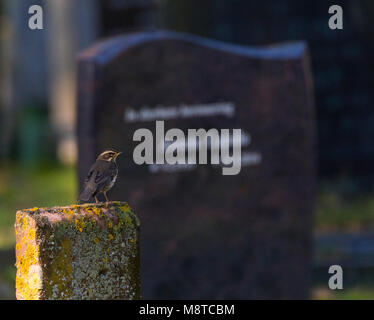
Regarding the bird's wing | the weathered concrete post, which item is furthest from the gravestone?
the weathered concrete post

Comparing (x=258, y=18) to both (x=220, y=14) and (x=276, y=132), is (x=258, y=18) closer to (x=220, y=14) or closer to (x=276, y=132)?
(x=220, y=14)

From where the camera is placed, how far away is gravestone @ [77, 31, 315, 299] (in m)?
5.63

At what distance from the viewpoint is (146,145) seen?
6.07 m

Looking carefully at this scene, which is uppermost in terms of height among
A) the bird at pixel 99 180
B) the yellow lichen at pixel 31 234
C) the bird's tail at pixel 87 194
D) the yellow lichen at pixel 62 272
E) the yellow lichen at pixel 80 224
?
the bird at pixel 99 180

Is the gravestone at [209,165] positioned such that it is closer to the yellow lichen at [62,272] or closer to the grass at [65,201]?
the grass at [65,201]

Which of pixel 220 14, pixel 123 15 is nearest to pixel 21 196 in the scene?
pixel 123 15

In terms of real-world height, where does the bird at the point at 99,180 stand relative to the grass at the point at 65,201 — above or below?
above

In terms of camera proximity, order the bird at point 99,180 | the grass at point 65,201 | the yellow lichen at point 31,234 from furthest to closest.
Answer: the grass at point 65,201
the bird at point 99,180
the yellow lichen at point 31,234

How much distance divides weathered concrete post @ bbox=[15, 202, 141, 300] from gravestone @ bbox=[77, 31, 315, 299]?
2.20 metres

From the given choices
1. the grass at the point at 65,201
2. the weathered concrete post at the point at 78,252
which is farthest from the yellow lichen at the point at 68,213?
the grass at the point at 65,201

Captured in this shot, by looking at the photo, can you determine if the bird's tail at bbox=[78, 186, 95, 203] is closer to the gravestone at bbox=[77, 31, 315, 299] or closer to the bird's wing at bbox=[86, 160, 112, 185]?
the bird's wing at bbox=[86, 160, 112, 185]

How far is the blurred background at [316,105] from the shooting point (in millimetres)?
8141

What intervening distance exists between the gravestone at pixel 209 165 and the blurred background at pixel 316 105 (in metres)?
1.01

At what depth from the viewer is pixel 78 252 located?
318 cm
